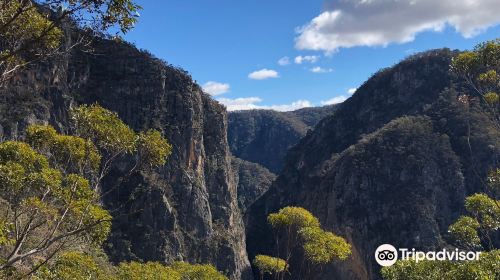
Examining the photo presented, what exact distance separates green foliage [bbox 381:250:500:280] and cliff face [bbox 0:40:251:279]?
64070 mm

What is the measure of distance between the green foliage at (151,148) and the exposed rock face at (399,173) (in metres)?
80.4

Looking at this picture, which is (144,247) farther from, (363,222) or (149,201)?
(363,222)

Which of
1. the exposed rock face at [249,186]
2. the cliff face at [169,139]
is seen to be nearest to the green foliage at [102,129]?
the cliff face at [169,139]

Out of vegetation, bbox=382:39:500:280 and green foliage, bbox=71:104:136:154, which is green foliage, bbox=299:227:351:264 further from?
green foliage, bbox=71:104:136:154

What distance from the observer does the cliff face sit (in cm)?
7625

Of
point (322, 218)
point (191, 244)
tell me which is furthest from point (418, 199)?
point (191, 244)

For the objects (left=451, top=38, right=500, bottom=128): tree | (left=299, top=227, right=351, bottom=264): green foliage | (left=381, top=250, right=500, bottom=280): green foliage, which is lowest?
(left=299, top=227, right=351, bottom=264): green foliage

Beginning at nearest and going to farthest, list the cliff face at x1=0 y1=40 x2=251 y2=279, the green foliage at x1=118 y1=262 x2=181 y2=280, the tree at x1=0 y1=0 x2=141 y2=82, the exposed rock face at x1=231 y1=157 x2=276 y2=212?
1. the tree at x1=0 y1=0 x2=141 y2=82
2. the green foliage at x1=118 y1=262 x2=181 y2=280
3. the cliff face at x1=0 y1=40 x2=251 y2=279
4. the exposed rock face at x1=231 y1=157 x2=276 y2=212

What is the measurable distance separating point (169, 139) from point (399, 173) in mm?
54949

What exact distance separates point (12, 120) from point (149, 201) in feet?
98.6

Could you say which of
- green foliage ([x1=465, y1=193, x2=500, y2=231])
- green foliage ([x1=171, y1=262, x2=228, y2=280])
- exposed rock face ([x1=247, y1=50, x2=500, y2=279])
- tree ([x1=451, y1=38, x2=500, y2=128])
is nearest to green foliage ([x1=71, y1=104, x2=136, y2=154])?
tree ([x1=451, y1=38, x2=500, y2=128])

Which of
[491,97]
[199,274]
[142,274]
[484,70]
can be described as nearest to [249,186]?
[199,274]

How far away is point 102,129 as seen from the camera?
55.1 ft

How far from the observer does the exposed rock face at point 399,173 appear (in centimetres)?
9406
